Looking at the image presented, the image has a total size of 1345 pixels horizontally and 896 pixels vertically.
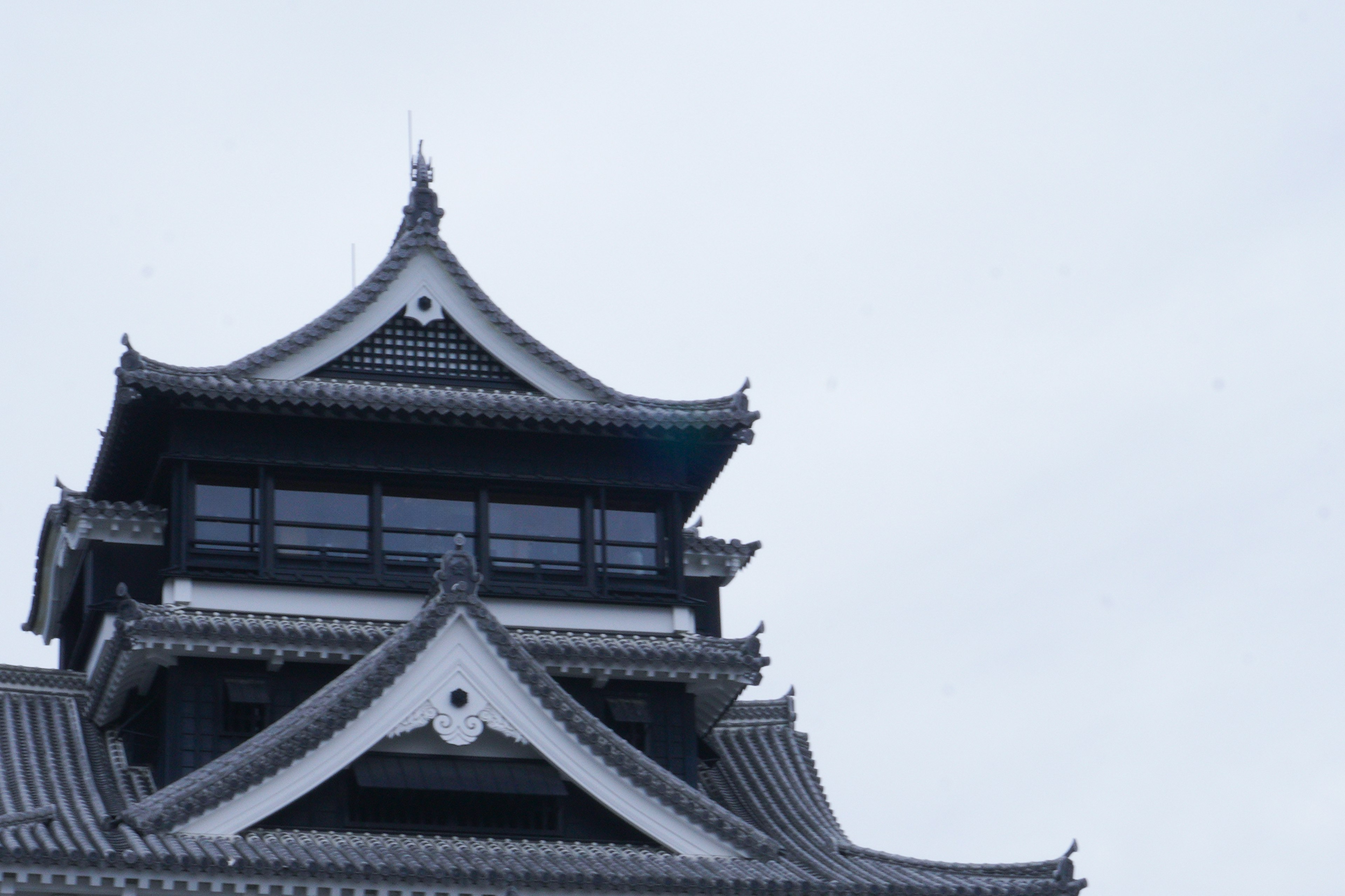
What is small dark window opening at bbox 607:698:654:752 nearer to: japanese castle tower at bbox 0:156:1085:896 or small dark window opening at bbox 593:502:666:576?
japanese castle tower at bbox 0:156:1085:896

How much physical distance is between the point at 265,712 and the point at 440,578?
3018mm

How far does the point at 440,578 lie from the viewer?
25.4m

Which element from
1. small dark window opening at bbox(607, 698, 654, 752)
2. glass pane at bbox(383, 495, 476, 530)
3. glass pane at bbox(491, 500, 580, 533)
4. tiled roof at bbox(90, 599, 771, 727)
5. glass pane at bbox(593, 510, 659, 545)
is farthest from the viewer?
glass pane at bbox(593, 510, 659, 545)

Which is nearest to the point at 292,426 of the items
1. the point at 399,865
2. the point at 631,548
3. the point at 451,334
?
the point at 451,334

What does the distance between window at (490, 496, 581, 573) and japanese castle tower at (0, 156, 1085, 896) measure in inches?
1.8

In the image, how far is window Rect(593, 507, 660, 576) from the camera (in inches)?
1131

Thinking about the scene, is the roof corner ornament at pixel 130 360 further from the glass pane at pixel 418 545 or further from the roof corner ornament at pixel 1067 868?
the roof corner ornament at pixel 1067 868

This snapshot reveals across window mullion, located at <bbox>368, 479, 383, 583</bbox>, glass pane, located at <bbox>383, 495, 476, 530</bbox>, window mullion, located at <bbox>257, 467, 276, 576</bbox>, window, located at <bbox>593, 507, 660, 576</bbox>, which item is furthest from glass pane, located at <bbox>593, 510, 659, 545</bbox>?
window mullion, located at <bbox>257, 467, 276, 576</bbox>

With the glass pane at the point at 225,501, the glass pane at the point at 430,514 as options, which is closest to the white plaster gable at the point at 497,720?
the glass pane at the point at 430,514

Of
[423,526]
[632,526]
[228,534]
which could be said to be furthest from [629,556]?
[228,534]

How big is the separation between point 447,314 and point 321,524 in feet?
11.7

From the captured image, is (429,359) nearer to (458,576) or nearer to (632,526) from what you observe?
(632,526)

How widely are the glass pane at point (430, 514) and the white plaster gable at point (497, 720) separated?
3.42 meters

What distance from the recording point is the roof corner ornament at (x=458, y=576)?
25.3 metres
